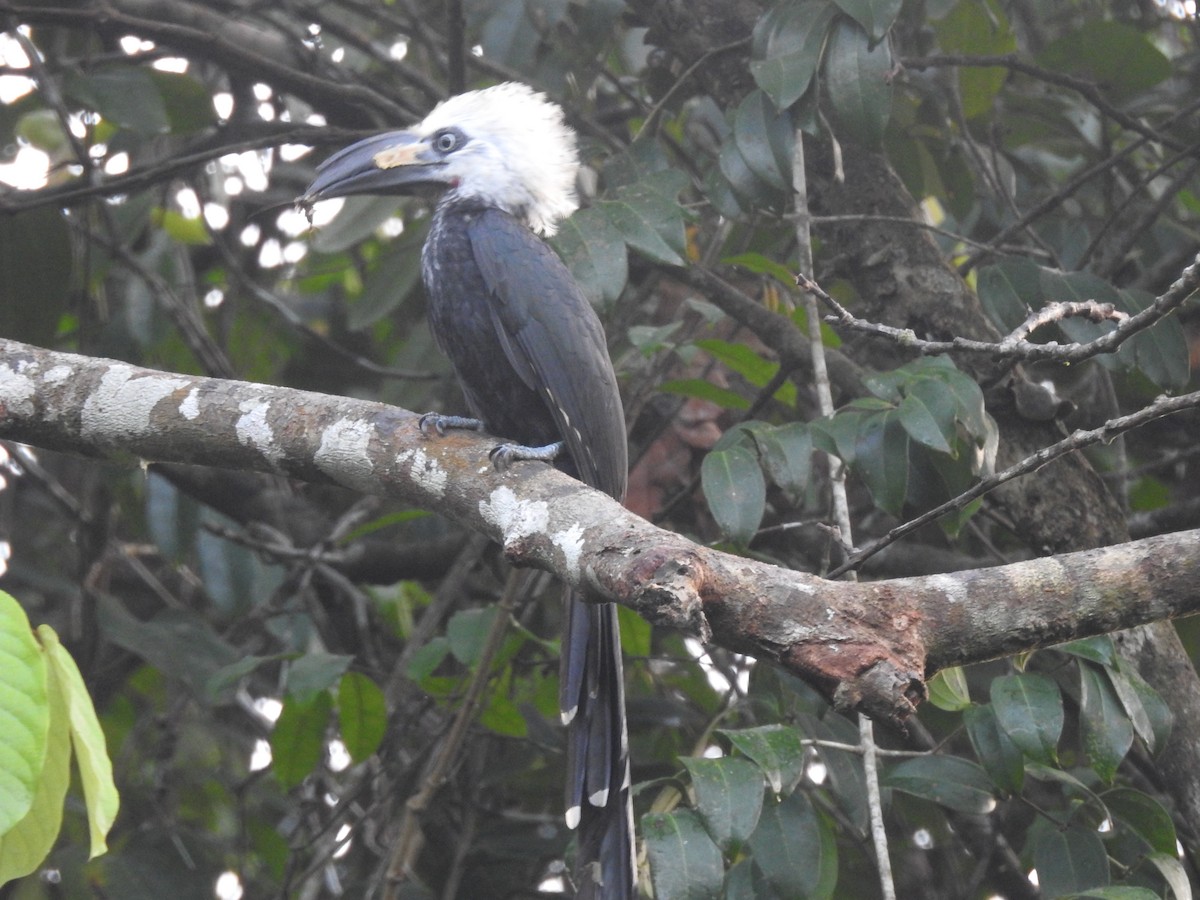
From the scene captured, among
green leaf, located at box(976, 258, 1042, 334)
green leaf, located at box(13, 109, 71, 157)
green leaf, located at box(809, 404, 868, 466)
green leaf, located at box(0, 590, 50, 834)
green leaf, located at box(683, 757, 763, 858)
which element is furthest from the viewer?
green leaf, located at box(13, 109, 71, 157)

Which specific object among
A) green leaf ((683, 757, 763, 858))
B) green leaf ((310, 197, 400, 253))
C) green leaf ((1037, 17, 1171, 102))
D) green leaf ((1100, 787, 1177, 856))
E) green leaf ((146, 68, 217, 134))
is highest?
green leaf ((1037, 17, 1171, 102))

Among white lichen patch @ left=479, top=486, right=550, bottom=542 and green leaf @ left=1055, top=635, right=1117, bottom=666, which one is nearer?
white lichen patch @ left=479, top=486, right=550, bottom=542

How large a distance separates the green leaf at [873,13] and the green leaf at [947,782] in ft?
4.44

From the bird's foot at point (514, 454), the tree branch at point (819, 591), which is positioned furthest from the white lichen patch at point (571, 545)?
the bird's foot at point (514, 454)

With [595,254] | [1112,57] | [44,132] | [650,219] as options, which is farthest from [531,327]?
[44,132]

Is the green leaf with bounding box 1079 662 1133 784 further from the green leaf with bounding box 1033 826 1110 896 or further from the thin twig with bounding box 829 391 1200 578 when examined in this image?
the thin twig with bounding box 829 391 1200 578

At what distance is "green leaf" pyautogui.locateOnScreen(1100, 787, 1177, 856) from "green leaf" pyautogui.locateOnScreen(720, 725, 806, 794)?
544 millimetres

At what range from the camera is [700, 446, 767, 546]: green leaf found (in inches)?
80.2

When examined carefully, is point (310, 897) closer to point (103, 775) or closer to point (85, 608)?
point (85, 608)

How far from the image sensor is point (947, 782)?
202 centimetres

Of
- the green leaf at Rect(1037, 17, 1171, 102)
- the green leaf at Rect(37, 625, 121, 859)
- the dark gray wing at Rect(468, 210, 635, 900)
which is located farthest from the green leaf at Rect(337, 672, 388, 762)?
the green leaf at Rect(1037, 17, 1171, 102)

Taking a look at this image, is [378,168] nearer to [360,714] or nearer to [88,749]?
[360,714]

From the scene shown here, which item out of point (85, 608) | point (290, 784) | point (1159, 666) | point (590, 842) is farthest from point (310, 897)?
point (1159, 666)

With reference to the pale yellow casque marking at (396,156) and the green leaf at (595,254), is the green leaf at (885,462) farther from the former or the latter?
the pale yellow casque marking at (396,156)
